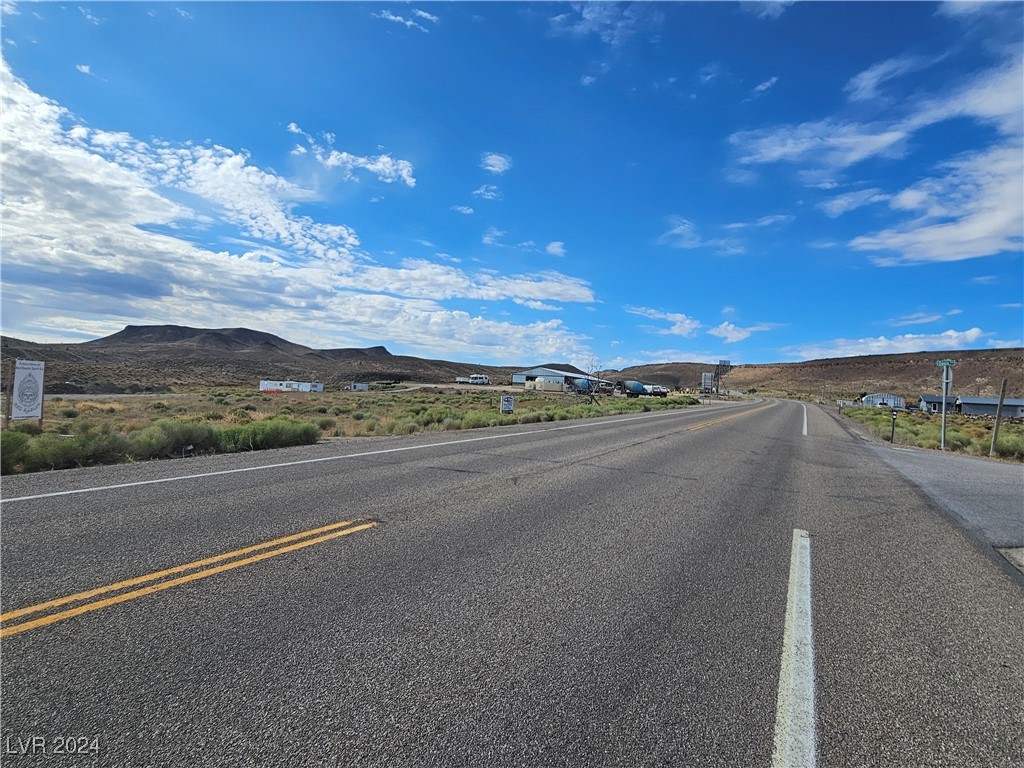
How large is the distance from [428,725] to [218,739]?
1.01m

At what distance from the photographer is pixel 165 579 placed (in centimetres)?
441

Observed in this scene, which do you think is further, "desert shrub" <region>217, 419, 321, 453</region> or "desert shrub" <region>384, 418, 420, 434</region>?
"desert shrub" <region>384, 418, 420, 434</region>

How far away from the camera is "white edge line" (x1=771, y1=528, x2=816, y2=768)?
267 centimetres

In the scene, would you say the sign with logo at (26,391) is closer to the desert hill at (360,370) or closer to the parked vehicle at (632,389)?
the desert hill at (360,370)

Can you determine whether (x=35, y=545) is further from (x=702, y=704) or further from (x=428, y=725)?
(x=702, y=704)

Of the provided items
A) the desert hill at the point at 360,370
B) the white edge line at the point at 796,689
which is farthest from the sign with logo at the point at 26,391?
the desert hill at the point at 360,370

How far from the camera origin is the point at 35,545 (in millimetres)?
5094

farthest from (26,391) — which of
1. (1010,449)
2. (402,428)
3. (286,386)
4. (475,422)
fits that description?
(286,386)

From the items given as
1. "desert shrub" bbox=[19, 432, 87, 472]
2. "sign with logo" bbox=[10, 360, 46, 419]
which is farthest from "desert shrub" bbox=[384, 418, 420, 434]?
"desert shrub" bbox=[19, 432, 87, 472]

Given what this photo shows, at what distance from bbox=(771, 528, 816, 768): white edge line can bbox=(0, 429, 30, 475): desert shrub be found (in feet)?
37.9

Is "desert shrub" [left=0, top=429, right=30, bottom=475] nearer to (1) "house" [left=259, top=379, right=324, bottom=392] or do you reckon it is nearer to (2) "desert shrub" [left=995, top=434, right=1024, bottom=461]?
(2) "desert shrub" [left=995, top=434, right=1024, bottom=461]

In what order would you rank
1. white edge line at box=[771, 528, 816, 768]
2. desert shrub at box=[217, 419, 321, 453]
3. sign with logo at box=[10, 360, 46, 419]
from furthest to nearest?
desert shrub at box=[217, 419, 321, 453]
sign with logo at box=[10, 360, 46, 419]
white edge line at box=[771, 528, 816, 768]

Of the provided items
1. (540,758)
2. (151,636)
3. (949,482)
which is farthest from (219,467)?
(949,482)

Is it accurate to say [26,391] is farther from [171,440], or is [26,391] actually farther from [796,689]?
[796,689]
